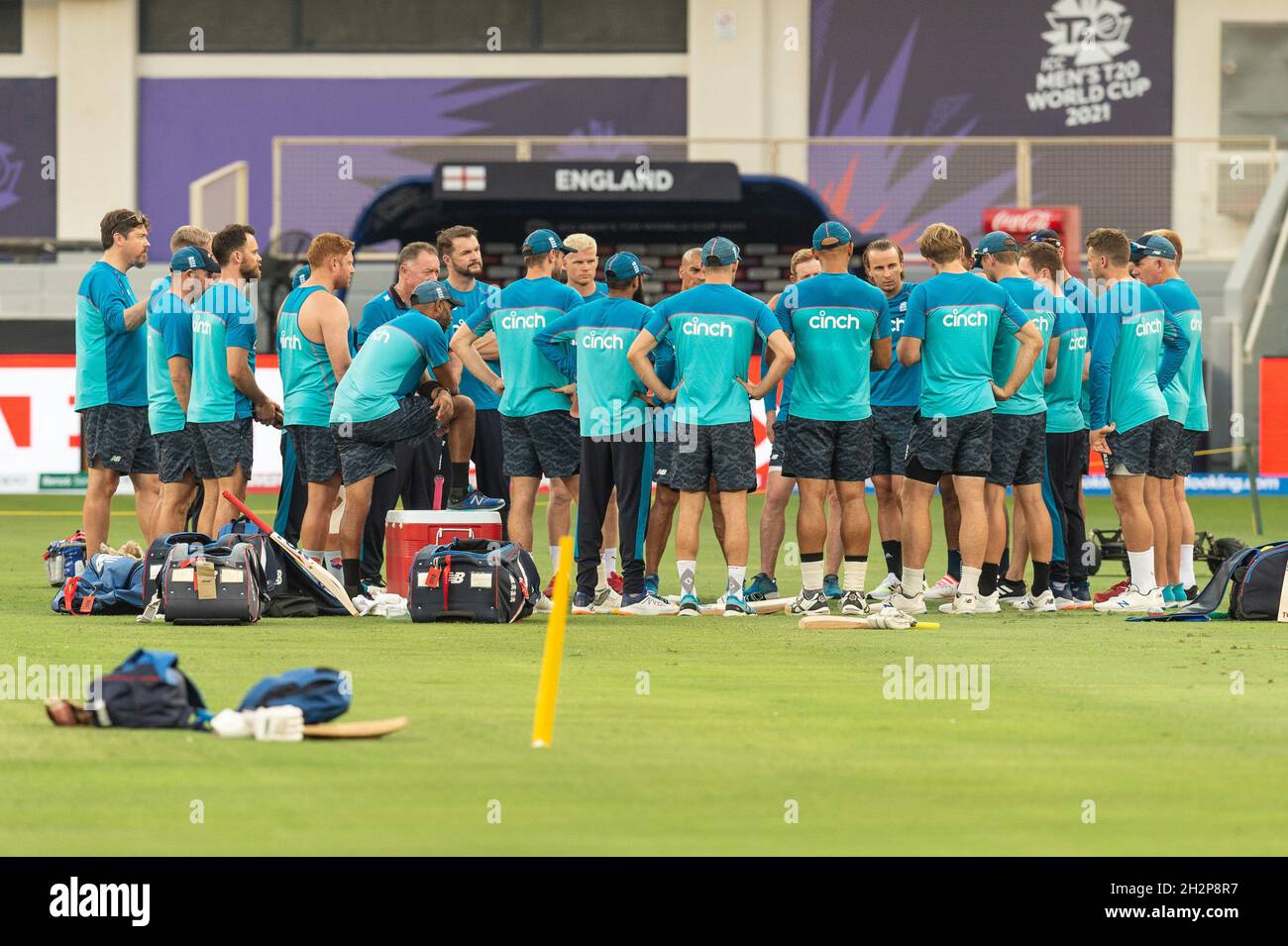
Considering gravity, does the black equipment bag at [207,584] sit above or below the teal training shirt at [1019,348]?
below

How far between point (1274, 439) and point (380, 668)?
18555 mm

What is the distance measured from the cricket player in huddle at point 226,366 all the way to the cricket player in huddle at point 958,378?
395 cm

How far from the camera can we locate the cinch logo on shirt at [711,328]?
1217 cm

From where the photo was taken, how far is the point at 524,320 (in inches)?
512

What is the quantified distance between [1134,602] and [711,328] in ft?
10.3

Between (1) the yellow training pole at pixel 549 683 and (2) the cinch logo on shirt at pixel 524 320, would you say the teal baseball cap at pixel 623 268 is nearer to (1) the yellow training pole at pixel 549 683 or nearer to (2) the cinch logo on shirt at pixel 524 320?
(2) the cinch logo on shirt at pixel 524 320

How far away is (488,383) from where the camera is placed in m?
13.1

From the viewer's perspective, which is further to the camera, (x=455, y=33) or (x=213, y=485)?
(x=455, y=33)

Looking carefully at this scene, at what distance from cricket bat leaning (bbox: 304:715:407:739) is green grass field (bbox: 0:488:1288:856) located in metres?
0.08

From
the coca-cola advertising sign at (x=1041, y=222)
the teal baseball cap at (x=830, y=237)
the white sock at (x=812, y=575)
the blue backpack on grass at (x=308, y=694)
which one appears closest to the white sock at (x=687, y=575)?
the white sock at (x=812, y=575)

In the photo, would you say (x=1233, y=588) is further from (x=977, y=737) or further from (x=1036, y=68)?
(x=1036, y=68)
